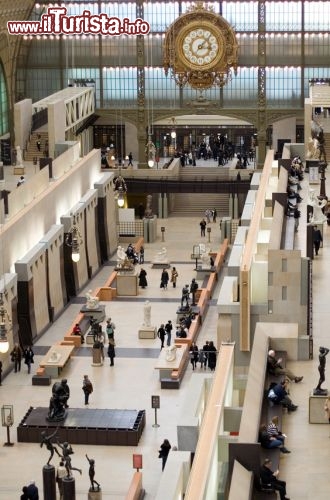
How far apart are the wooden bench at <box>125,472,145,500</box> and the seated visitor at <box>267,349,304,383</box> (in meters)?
7.50

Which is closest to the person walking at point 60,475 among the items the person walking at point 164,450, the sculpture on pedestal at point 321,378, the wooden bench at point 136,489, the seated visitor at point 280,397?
the wooden bench at point 136,489

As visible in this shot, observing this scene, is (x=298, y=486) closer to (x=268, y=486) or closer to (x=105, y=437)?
(x=268, y=486)

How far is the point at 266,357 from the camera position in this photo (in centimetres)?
3888

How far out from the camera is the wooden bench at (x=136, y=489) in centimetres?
4409

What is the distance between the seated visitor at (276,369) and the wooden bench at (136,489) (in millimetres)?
7499

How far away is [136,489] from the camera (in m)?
44.5

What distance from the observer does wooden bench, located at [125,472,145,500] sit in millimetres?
44094

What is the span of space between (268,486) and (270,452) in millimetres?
2189

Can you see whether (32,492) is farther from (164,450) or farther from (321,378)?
(321,378)

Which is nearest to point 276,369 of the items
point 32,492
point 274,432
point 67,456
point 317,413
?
Answer: point 317,413

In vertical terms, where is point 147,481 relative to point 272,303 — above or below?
below

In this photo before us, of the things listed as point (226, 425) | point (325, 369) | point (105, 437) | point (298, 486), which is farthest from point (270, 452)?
point (105, 437)

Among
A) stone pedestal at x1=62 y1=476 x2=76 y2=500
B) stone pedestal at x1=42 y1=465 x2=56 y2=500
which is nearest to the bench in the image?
stone pedestal at x1=62 y1=476 x2=76 y2=500

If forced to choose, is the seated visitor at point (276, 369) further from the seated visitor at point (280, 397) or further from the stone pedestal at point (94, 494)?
the stone pedestal at point (94, 494)
